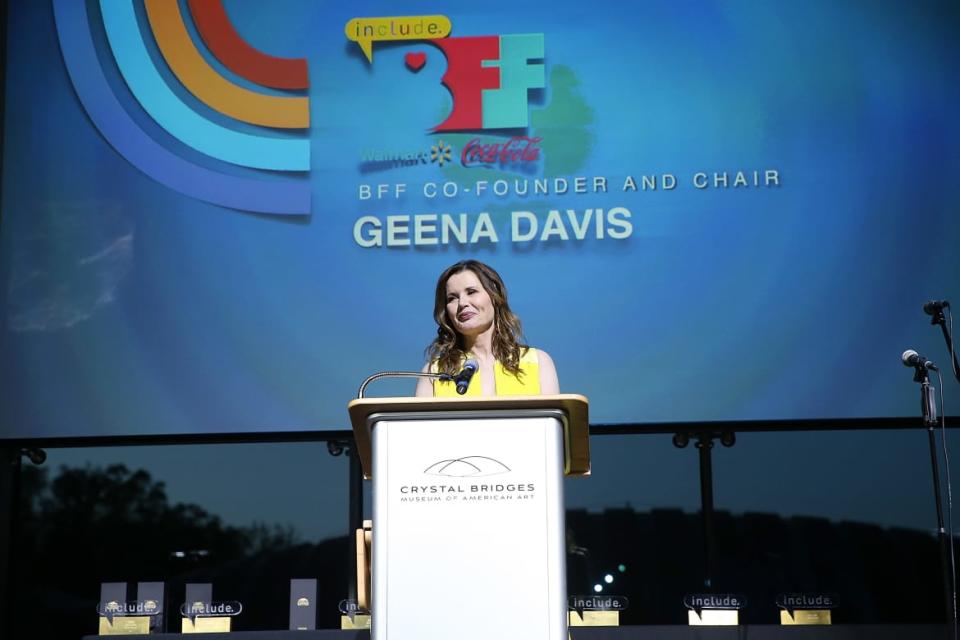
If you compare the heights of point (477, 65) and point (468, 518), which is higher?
point (477, 65)

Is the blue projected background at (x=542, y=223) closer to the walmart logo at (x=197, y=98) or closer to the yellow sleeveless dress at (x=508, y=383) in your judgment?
the walmart logo at (x=197, y=98)

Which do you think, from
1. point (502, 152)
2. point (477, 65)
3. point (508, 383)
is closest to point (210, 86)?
point (477, 65)

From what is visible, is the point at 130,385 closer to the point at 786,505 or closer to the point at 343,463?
the point at 343,463

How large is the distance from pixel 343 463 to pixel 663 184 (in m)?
1.75

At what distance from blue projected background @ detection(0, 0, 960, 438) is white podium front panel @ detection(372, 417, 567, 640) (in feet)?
7.42

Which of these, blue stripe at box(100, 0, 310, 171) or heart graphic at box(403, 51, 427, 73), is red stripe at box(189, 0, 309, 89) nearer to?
blue stripe at box(100, 0, 310, 171)

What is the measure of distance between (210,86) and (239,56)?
0.58ft

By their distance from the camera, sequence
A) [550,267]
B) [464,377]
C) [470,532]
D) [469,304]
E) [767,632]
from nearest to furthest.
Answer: [470,532] → [464,377] → [469,304] → [767,632] → [550,267]

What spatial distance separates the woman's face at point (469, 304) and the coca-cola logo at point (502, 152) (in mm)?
1626

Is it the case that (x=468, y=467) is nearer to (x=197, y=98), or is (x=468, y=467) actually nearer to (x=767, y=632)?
(x=767, y=632)

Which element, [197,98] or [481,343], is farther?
[197,98]

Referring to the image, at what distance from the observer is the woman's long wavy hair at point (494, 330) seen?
3.30 metres

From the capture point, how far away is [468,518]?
2354 millimetres

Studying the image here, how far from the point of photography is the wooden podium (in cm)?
232
